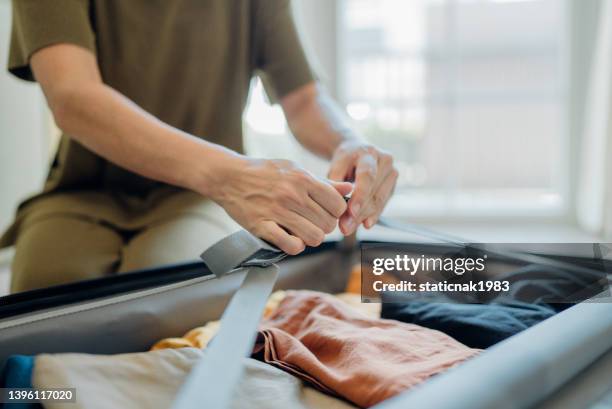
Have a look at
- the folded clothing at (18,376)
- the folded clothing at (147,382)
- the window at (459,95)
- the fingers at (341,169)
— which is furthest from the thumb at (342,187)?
the window at (459,95)

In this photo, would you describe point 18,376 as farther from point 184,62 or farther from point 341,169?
point 184,62

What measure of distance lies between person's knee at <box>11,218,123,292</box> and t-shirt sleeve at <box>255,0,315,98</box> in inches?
15.2

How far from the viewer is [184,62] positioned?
965mm

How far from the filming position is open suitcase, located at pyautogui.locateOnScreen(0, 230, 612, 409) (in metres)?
0.35

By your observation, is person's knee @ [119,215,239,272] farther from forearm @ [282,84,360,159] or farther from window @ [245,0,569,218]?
window @ [245,0,569,218]

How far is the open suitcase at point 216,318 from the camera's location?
1.15 feet

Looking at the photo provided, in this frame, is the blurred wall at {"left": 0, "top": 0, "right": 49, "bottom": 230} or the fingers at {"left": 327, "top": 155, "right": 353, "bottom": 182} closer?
the fingers at {"left": 327, "top": 155, "right": 353, "bottom": 182}

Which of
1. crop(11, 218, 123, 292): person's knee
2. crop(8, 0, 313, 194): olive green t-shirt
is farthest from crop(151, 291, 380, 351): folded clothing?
crop(8, 0, 313, 194): olive green t-shirt

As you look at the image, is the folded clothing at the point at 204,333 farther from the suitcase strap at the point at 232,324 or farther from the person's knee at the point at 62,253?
the person's knee at the point at 62,253

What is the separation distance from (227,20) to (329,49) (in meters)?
1.59

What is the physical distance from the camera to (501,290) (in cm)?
59

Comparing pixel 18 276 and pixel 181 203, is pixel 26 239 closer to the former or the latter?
pixel 18 276

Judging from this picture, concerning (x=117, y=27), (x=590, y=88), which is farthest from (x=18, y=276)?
(x=590, y=88)

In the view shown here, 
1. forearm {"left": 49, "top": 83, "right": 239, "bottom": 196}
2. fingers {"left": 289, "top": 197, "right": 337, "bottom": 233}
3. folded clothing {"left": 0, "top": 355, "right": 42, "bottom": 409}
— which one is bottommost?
folded clothing {"left": 0, "top": 355, "right": 42, "bottom": 409}
